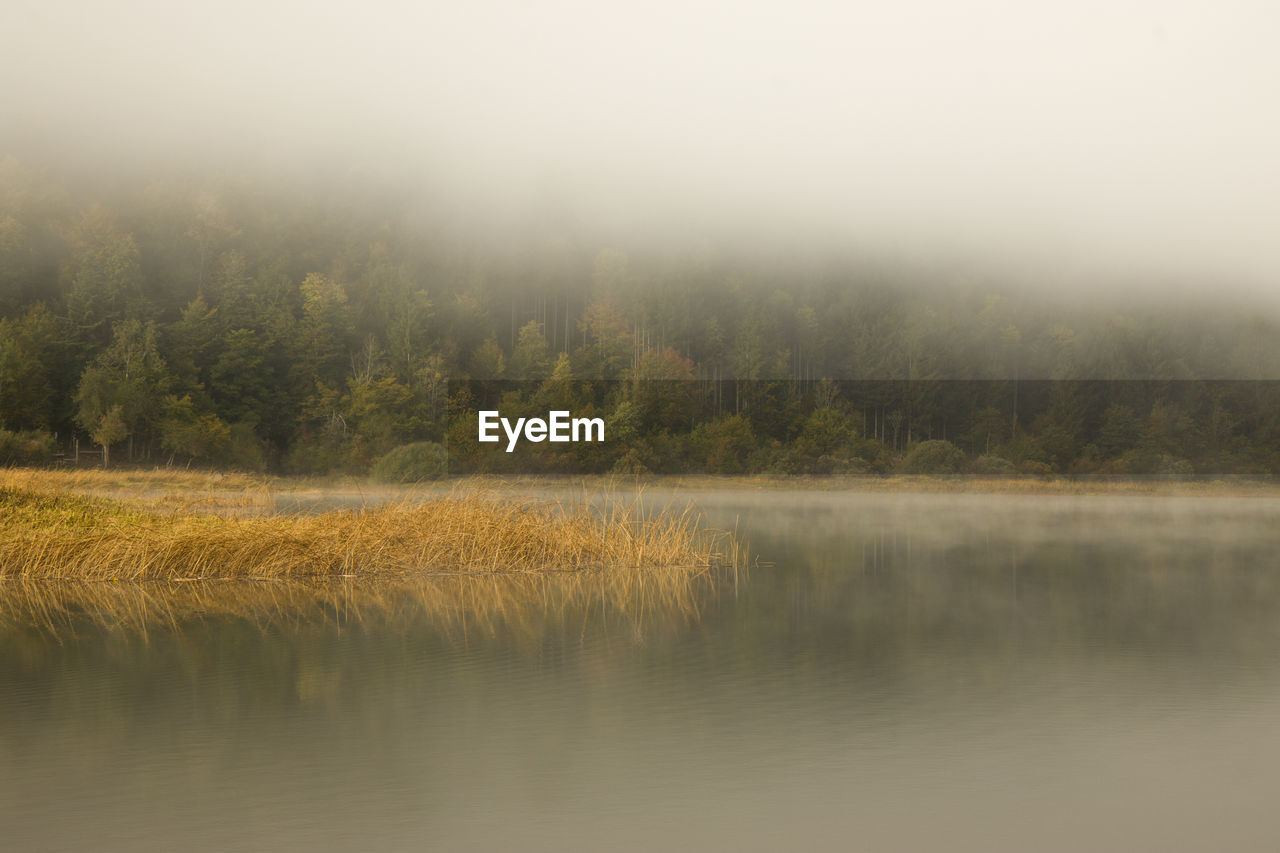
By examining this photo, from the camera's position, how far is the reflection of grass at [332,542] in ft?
48.4

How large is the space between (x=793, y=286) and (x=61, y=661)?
283 feet

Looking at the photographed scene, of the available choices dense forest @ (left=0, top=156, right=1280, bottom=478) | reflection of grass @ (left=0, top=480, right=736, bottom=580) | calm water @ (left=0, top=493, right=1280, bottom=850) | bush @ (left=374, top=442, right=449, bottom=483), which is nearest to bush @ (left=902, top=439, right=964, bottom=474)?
dense forest @ (left=0, top=156, right=1280, bottom=478)

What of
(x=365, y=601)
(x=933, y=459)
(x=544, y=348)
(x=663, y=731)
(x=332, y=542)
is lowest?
(x=933, y=459)

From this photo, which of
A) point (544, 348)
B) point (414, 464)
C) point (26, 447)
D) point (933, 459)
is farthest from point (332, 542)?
point (544, 348)

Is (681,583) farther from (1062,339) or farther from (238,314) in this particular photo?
(1062,339)

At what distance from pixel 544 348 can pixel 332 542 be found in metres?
58.5

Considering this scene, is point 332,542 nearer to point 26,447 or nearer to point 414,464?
point 414,464

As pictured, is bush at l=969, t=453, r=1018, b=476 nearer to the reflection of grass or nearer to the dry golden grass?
the reflection of grass

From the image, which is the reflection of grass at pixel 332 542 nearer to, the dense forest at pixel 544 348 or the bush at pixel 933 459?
the dense forest at pixel 544 348

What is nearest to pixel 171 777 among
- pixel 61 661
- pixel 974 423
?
pixel 61 661

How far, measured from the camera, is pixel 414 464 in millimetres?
44250

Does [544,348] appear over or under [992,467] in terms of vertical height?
over

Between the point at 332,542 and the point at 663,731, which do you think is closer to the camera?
the point at 663,731

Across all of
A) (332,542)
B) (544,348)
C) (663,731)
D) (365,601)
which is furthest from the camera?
(544,348)
